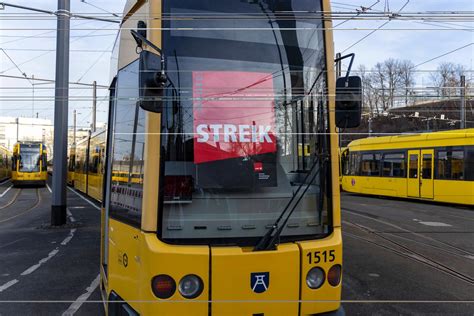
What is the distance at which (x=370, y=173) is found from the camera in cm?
2217

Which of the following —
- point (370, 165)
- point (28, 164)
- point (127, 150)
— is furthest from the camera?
point (28, 164)

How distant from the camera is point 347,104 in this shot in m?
3.44

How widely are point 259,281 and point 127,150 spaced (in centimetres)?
156

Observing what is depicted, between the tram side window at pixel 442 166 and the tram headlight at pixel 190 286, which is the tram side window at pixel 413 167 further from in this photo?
the tram headlight at pixel 190 286

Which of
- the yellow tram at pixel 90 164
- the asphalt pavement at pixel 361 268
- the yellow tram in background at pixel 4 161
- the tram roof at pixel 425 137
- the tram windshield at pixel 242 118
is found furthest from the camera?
the yellow tram in background at pixel 4 161

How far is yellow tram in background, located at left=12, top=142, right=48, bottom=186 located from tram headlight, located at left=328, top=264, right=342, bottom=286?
3097cm

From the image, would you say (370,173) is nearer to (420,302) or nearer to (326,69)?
(420,302)

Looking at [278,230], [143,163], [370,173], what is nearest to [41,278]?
[143,163]

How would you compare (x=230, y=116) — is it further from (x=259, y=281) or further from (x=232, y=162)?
(x=259, y=281)

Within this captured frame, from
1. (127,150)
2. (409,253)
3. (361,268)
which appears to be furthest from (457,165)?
(127,150)

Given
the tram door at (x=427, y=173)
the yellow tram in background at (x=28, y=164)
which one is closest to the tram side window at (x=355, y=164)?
the tram door at (x=427, y=173)

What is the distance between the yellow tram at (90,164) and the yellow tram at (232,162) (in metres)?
13.5

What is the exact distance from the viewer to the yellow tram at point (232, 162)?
3.02 meters

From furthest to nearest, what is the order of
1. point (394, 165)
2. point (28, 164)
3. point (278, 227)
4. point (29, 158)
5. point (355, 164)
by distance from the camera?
point (28, 164)
point (29, 158)
point (355, 164)
point (394, 165)
point (278, 227)
